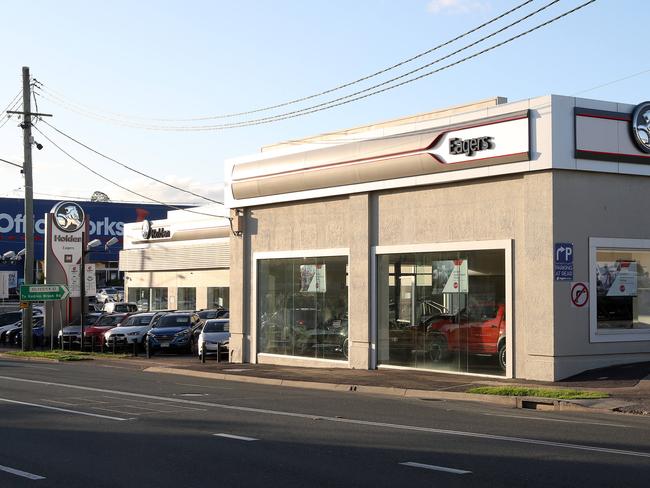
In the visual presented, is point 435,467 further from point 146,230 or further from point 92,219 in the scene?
point 92,219

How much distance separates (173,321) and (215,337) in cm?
513

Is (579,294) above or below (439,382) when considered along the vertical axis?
above

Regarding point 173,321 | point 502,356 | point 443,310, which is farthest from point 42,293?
point 502,356

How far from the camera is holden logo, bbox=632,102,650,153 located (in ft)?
69.7

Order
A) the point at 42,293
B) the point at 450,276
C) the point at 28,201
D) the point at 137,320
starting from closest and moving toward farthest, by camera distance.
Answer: the point at 450,276, the point at 28,201, the point at 137,320, the point at 42,293

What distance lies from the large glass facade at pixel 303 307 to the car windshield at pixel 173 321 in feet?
24.5

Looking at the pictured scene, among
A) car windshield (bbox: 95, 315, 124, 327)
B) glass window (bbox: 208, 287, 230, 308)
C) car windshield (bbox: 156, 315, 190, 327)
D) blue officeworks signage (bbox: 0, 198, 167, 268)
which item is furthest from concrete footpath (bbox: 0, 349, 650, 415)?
blue officeworks signage (bbox: 0, 198, 167, 268)

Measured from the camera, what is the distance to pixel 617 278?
2167 centimetres

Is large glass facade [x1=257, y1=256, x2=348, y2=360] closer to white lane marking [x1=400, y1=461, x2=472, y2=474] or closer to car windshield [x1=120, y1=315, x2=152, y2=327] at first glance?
car windshield [x1=120, y1=315, x2=152, y2=327]

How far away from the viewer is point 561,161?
2048 centimetres

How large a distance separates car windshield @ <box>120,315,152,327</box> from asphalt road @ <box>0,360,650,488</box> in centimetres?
1854

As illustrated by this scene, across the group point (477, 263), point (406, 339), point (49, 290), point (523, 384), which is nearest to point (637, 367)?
point (523, 384)

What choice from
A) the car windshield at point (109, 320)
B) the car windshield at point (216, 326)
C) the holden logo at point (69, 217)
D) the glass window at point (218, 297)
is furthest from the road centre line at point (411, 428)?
the glass window at point (218, 297)

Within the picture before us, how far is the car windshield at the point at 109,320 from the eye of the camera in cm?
3981
